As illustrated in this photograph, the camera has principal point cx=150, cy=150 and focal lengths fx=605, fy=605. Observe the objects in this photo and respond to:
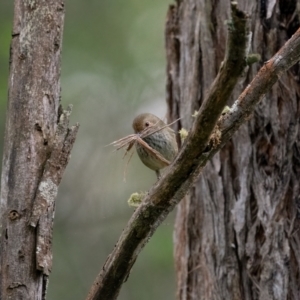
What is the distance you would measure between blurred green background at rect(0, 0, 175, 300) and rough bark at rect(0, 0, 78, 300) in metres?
3.57

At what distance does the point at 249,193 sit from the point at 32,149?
148cm

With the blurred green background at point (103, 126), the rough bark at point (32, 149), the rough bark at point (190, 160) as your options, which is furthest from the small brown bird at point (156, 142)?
the blurred green background at point (103, 126)

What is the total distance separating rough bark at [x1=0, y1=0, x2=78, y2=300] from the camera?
7.38ft

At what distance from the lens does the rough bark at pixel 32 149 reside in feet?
7.38

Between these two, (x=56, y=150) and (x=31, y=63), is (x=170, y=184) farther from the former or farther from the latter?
(x=31, y=63)

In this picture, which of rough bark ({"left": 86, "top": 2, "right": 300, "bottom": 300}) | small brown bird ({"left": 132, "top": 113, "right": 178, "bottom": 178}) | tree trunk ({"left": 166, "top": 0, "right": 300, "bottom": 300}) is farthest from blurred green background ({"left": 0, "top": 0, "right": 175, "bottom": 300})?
rough bark ({"left": 86, "top": 2, "right": 300, "bottom": 300})

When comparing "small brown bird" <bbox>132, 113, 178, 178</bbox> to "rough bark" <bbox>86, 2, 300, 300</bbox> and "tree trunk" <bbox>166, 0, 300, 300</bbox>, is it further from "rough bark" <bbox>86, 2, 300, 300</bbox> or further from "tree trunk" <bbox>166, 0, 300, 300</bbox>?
"rough bark" <bbox>86, 2, 300, 300</bbox>

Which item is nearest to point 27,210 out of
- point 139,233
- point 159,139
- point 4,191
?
point 4,191

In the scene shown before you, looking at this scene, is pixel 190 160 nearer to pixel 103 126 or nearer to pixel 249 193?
pixel 249 193

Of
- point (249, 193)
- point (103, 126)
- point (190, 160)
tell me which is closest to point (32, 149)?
point (190, 160)

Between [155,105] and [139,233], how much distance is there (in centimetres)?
510

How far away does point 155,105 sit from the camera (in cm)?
718

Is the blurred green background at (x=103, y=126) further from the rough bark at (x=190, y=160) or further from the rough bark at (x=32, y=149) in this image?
the rough bark at (x=190, y=160)

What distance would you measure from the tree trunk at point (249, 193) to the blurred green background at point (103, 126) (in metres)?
2.44
